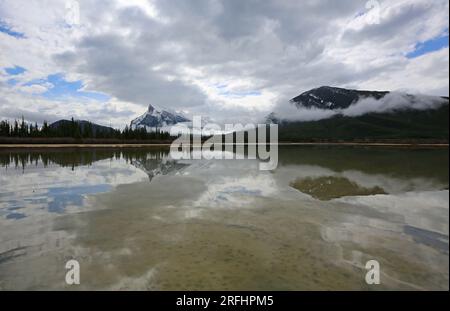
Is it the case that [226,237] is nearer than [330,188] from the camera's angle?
Yes

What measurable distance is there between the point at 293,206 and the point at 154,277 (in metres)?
7.20

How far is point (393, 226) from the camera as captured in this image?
880cm

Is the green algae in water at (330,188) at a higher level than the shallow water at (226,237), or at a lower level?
higher

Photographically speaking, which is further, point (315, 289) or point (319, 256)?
point (319, 256)

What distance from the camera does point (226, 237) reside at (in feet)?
26.0

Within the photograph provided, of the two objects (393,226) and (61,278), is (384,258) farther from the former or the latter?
(61,278)

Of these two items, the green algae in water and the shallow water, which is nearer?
the shallow water

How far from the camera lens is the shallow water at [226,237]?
18.3ft

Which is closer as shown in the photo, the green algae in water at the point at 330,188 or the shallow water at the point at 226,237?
the shallow water at the point at 226,237

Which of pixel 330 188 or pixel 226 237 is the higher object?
pixel 330 188

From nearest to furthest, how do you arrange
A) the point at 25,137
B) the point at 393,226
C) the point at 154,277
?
1. the point at 154,277
2. the point at 393,226
3. the point at 25,137

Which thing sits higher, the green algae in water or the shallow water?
the green algae in water

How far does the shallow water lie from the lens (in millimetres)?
5566
